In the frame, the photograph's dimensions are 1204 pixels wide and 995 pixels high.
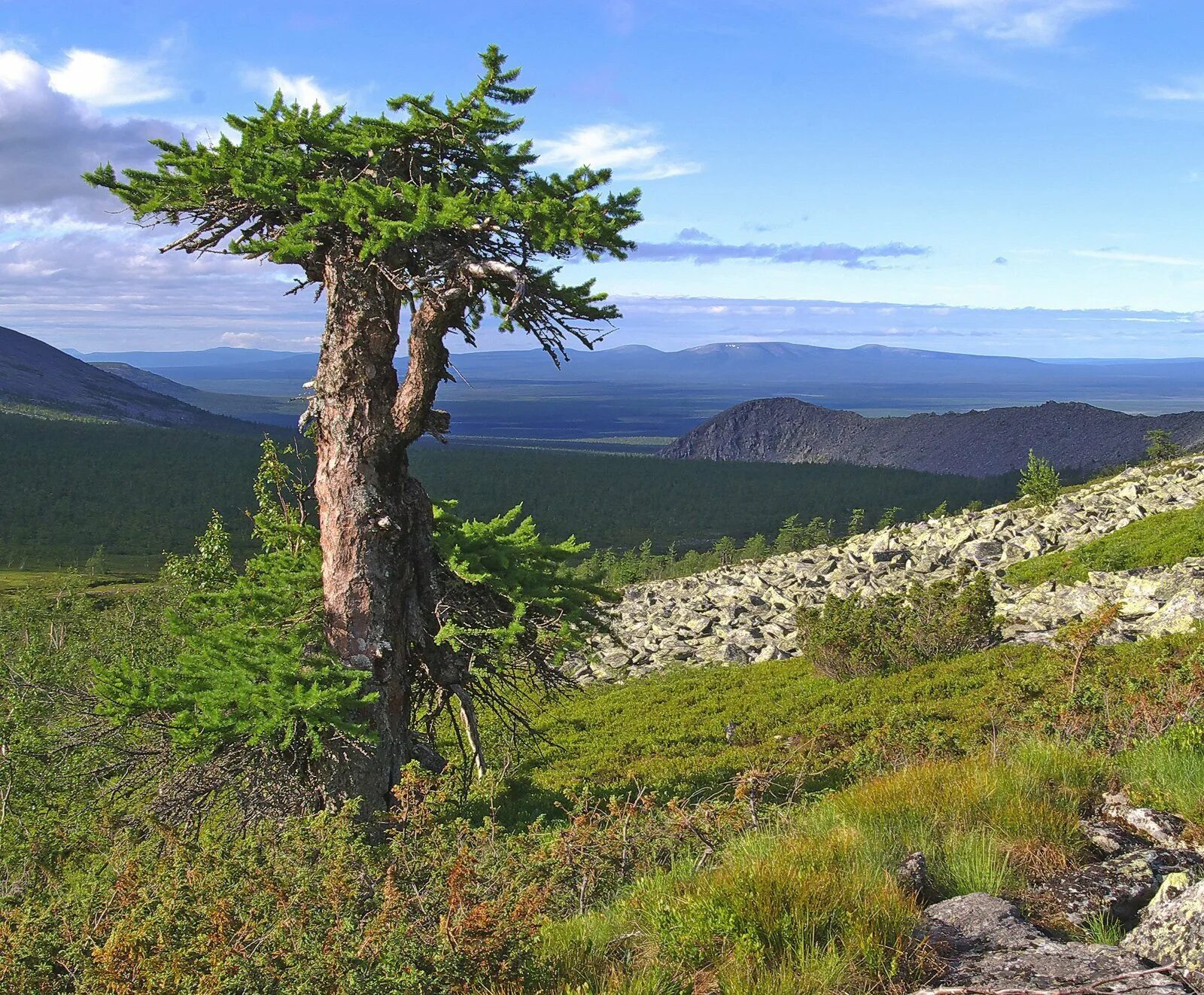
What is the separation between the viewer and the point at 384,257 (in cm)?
779

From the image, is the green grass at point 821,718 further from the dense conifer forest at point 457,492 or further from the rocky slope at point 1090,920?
the dense conifer forest at point 457,492

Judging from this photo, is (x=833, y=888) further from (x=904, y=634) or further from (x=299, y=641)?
(x=904, y=634)

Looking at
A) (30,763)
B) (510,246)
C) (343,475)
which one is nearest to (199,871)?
(343,475)

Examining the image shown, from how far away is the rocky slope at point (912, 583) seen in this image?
57.0 feet

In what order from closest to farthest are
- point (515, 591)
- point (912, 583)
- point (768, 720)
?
point (515, 591) → point (768, 720) → point (912, 583)

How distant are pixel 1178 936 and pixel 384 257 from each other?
7279mm

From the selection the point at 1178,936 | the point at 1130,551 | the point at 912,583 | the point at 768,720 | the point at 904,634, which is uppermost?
the point at 1178,936

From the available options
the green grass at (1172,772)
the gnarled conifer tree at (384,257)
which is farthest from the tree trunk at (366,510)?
the green grass at (1172,772)

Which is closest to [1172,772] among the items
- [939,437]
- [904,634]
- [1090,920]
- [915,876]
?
[1090,920]

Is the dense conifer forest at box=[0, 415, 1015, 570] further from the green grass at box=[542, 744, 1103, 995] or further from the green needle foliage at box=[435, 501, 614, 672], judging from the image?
the green grass at box=[542, 744, 1103, 995]

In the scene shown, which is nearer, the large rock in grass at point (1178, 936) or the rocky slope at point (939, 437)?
the large rock in grass at point (1178, 936)

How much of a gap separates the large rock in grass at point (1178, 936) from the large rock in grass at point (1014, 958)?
8cm

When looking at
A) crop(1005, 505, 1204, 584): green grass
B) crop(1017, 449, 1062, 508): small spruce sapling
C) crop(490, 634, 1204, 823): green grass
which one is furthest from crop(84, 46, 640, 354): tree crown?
crop(1017, 449, 1062, 508): small spruce sapling

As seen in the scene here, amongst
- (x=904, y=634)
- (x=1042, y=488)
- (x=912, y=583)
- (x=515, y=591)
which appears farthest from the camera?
Result: (x=1042, y=488)
